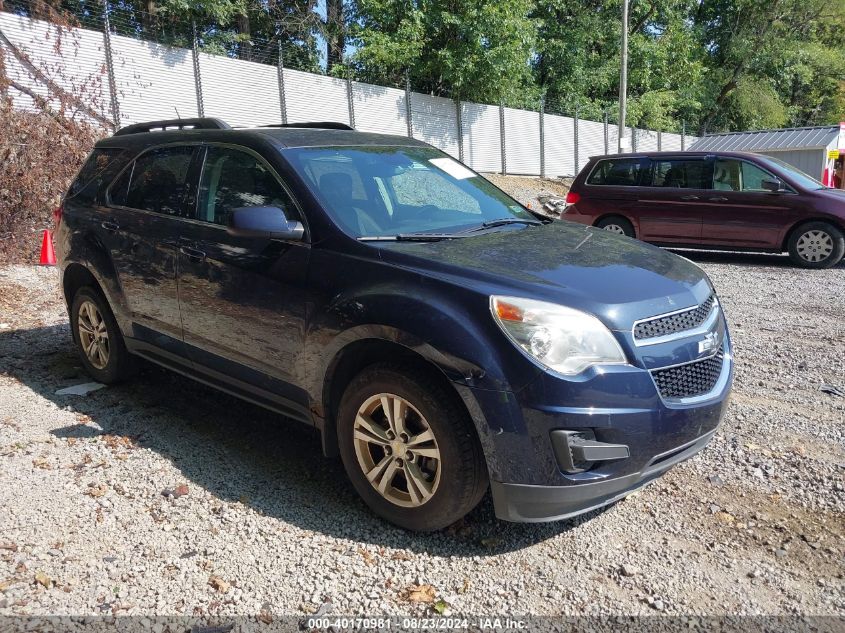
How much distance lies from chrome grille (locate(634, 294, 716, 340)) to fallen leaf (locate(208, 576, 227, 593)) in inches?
77.6

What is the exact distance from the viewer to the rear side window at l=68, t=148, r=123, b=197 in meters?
5.07

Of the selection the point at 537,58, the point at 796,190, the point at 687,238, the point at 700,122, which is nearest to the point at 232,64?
the point at 687,238

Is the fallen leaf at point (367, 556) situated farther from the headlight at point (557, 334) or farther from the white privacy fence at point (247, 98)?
the white privacy fence at point (247, 98)

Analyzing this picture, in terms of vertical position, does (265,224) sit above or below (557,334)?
above

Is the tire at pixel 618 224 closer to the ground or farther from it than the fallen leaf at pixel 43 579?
farther from it

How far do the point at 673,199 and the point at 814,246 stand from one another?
219cm

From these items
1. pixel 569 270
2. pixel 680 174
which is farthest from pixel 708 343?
pixel 680 174

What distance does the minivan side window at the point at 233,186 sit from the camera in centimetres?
376

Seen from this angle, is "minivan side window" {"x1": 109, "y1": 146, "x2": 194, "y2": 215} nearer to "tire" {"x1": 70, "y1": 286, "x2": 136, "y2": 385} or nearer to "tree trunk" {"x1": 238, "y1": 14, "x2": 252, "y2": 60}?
"tire" {"x1": 70, "y1": 286, "x2": 136, "y2": 385}

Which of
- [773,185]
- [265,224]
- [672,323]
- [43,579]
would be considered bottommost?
[43,579]

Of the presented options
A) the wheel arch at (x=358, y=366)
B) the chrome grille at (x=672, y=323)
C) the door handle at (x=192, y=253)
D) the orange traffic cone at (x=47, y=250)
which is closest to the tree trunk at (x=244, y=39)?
the orange traffic cone at (x=47, y=250)

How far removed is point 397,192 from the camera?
3943mm

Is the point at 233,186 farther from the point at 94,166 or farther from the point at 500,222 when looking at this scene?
the point at 94,166

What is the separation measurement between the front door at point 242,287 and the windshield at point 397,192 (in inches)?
9.5
